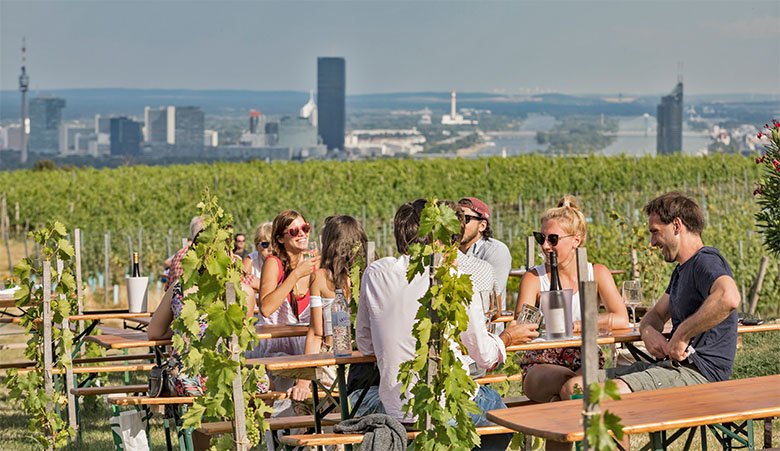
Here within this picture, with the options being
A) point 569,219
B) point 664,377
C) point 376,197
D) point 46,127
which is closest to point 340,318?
point 569,219

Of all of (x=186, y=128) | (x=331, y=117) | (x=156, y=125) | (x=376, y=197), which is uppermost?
(x=331, y=117)

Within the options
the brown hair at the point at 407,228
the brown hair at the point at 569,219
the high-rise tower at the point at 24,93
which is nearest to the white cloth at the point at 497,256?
the brown hair at the point at 569,219

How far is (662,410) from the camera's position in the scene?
366cm

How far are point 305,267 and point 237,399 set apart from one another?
186cm

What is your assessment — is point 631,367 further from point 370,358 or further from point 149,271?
point 149,271

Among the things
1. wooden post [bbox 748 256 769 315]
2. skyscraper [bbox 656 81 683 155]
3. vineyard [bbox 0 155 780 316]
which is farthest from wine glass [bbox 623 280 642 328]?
skyscraper [bbox 656 81 683 155]

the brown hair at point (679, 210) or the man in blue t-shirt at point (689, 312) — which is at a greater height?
the brown hair at point (679, 210)

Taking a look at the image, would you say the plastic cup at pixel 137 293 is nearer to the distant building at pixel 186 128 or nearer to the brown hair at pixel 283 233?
the brown hair at pixel 283 233

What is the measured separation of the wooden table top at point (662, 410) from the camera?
3.42 m

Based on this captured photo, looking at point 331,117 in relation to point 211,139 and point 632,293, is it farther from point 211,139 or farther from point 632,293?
point 632,293

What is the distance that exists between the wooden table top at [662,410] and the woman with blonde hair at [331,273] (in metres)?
2.00

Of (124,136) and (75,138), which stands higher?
(124,136)

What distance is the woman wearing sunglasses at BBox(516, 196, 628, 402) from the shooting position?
522 cm

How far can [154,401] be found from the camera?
18.1 feet
